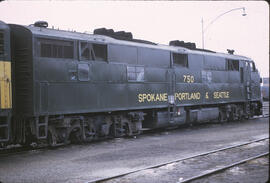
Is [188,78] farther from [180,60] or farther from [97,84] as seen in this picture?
[97,84]

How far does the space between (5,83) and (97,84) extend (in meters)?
3.61

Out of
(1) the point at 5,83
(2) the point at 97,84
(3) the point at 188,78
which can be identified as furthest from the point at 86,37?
(3) the point at 188,78

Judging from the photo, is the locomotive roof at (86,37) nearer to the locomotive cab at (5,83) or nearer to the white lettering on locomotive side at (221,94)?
the locomotive cab at (5,83)

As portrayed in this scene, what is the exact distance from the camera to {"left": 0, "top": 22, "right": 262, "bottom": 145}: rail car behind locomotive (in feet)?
36.1

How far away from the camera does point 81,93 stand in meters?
12.4

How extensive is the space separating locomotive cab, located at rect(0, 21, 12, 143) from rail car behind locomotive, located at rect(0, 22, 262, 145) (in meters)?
0.03

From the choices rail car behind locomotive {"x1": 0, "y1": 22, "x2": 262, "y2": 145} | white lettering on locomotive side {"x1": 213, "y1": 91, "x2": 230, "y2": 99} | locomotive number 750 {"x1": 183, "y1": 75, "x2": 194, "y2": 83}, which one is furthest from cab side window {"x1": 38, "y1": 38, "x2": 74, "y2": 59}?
white lettering on locomotive side {"x1": 213, "y1": 91, "x2": 230, "y2": 99}

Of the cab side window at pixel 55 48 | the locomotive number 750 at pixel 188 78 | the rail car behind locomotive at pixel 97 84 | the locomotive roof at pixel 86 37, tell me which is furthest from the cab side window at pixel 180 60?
the cab side window at pixel 55 48

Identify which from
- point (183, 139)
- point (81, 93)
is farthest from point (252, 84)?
point (81, 93)

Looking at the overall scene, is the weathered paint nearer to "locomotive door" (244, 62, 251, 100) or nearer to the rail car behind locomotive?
the rail car behind locomotive

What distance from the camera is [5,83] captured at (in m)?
10.2

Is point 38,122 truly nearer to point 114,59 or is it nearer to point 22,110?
point 22,110

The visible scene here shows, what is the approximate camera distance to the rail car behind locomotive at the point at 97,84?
36.1ft

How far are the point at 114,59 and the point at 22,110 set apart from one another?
4.22m
